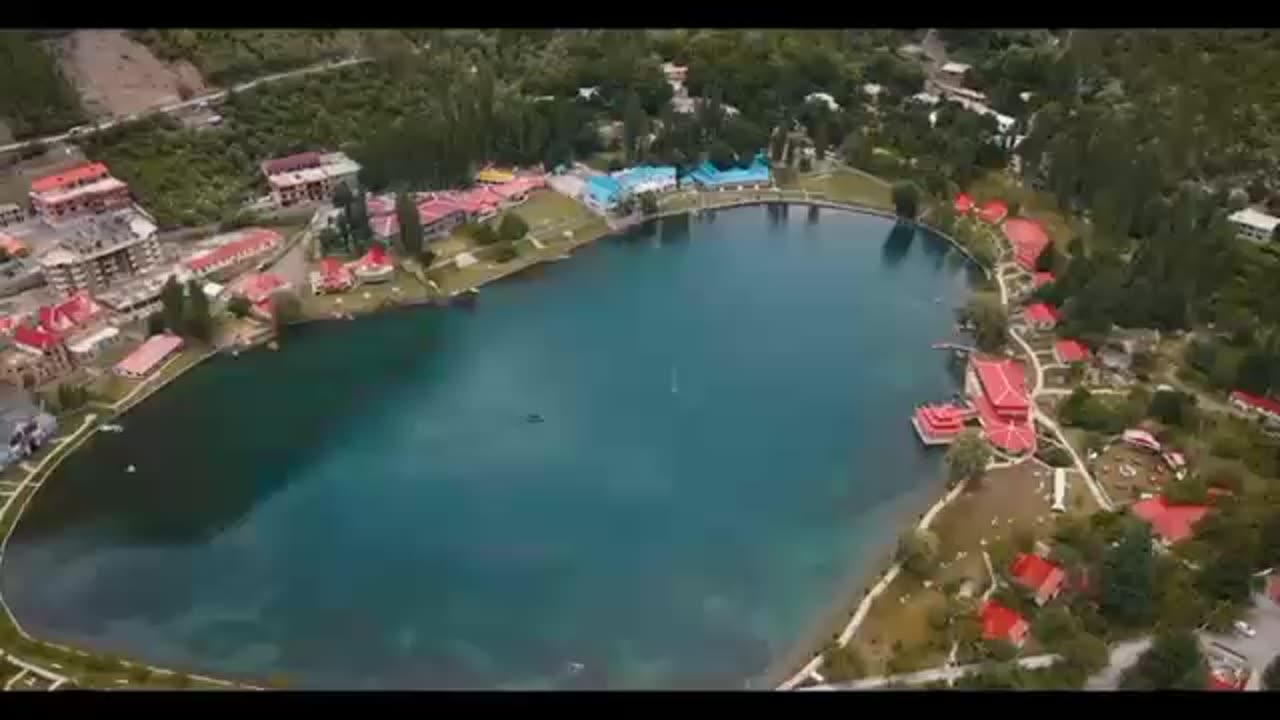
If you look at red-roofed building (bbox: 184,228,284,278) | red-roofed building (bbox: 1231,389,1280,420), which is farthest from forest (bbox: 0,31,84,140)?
red-roofed building (bbox: 1231,389,1280,420)

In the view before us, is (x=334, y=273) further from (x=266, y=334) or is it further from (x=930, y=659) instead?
(x=930, y=659)

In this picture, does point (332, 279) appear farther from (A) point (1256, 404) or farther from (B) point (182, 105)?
(A) point (1256, 404)

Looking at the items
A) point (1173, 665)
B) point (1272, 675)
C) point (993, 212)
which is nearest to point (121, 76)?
point (993, 212)

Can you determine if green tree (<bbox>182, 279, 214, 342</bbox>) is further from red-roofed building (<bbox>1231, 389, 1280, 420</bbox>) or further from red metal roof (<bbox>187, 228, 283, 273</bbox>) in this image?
red-roofed building (<bbox>1231, 389, 1280, 420</bbox>)

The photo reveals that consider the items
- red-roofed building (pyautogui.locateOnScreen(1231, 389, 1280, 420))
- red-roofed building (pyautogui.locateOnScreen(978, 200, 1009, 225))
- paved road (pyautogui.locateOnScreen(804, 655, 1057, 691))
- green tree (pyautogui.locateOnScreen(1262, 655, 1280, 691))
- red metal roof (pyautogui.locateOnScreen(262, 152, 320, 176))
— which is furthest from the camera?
red metal roof (pyautogui.locateOnScreen(262, 152, 320, 176))

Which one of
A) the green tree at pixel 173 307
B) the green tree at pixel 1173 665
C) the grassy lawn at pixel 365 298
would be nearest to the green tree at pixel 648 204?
the grassy lawn at pixel 365 298
